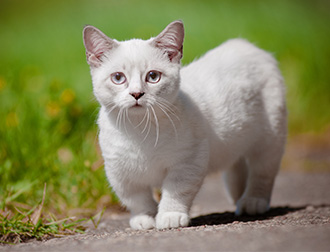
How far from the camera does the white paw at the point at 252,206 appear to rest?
319cm

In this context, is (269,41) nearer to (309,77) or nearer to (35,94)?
(309,77)

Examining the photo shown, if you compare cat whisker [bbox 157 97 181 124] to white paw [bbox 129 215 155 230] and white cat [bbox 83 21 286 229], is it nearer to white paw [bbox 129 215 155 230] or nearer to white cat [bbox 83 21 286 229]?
white cat [bbox 83 21 286 229]

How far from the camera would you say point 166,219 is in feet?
8.26

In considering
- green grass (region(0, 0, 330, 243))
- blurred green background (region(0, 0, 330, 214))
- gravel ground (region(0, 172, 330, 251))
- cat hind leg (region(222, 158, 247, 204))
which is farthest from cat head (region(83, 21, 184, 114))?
cat hind leg (region(222, 158, 247, 204))

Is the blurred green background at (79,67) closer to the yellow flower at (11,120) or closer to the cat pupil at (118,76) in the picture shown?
the yellow flower at (11,120)

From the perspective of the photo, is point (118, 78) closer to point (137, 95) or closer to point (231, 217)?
point (137, 95)

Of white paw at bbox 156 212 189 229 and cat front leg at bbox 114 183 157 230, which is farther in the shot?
cat front leg at bbox 114 183 157 230

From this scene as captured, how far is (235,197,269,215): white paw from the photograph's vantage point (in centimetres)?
319

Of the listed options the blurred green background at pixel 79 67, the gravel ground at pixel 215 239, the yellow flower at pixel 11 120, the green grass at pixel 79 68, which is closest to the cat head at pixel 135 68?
the gravel ground at pixel 215 239

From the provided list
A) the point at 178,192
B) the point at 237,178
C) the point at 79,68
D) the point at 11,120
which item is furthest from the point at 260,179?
the point at 79,68

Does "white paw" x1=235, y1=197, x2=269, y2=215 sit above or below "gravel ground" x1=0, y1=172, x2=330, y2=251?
below

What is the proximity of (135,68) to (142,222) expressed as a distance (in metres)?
0.92

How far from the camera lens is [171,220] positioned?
8.23 ft

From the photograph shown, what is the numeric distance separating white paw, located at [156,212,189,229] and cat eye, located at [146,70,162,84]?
0.75 metres
